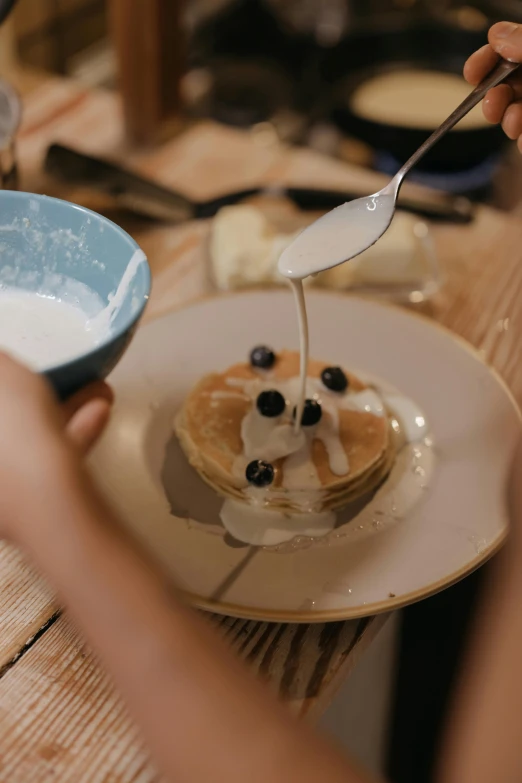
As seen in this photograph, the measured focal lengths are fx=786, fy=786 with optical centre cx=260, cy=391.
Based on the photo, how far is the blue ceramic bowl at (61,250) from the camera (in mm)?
716

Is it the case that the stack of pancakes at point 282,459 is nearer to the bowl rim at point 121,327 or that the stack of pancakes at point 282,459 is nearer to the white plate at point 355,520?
the white plate at point 355,520

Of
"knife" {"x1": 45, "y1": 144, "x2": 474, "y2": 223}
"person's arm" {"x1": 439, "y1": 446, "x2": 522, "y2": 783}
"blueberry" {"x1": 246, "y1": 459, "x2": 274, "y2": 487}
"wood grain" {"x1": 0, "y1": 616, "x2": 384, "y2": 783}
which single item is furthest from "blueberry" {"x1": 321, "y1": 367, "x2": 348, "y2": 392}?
"knife" {"x1": 45, "y1": 144, "x2": 474, "y2": 223}

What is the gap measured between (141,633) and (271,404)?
392 mm

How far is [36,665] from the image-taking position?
698 mm

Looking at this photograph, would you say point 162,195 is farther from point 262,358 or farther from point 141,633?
point 141,633

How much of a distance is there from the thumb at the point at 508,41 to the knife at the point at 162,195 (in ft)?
1.66

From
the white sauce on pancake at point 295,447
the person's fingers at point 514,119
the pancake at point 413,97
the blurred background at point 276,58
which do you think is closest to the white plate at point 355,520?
the white sauce on pancake at point 295,447

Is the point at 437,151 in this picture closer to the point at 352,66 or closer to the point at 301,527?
the point at 352,66

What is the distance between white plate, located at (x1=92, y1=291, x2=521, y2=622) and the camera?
0.73 metres

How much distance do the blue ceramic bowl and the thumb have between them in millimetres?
460

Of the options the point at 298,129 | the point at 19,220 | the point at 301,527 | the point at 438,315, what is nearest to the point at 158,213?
the point at 438,315

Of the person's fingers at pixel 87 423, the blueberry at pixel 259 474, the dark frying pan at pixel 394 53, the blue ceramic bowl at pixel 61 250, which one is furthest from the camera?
the dark frying pan at pixel 394 53

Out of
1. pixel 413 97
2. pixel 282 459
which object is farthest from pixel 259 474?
pixel 413 97

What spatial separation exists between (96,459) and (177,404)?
0.14m
